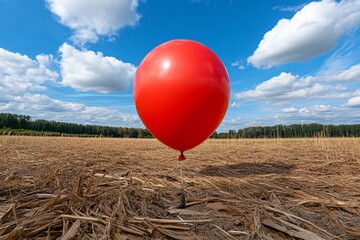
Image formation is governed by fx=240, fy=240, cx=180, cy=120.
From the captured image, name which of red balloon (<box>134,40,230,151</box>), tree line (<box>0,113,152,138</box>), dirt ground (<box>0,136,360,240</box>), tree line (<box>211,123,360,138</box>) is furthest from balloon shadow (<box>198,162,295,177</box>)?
tree line (<box>0,113,152,138</box>)

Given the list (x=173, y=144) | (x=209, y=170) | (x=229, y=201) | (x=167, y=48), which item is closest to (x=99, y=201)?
(x=173, y=144)

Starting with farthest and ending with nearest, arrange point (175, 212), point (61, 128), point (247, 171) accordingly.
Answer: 1. point (61, 128)
2. point (247, 171)
3. point (175, 212)

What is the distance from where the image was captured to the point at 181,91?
256 centimetres

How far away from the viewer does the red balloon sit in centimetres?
258

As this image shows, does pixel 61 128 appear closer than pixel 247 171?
No

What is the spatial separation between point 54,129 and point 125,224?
302 ft

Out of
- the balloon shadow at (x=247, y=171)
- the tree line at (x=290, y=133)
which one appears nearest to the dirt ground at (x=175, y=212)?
the balloon shadow at (x=247, y=171)

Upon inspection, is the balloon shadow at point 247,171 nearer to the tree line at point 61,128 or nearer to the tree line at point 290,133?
the tree line at point 290,133

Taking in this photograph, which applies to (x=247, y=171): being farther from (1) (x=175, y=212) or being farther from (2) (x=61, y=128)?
(2) (x=61, y=128)

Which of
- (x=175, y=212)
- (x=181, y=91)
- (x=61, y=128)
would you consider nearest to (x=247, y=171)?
(x=175, y=212)

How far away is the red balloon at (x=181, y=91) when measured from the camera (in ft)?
8.46

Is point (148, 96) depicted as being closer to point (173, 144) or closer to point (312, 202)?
point (173, 144)

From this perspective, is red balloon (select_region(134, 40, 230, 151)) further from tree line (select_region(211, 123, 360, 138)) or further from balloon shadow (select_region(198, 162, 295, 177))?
tree line (select_region(211, 123, 360, 138))

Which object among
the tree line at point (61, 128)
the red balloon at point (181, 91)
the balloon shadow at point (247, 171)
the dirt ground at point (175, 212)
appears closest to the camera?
the dirt ground at point (175, 212)
